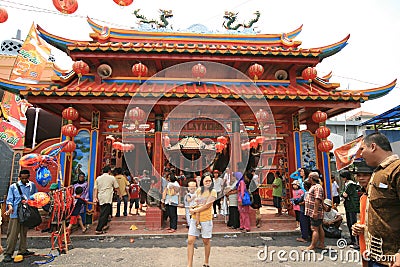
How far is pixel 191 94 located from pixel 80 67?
3.76 metres

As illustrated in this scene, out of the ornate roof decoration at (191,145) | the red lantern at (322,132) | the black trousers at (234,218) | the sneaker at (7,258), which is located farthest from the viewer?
the ornate roof decoration at (191,145)

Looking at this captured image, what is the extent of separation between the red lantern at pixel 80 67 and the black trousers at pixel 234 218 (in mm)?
6274

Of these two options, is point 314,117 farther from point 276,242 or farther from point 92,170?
point 92,170

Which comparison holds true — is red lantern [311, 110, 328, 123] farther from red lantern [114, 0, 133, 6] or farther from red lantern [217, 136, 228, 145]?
red lantern [114, 0, 133, 6]

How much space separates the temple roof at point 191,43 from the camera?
8188 mm

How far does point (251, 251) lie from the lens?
5.48 meters

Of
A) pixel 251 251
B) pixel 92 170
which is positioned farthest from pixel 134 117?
pixel 251 251

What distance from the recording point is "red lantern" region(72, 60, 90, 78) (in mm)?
7812

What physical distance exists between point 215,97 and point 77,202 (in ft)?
15.4

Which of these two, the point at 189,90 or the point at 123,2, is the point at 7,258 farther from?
the point at 123,2

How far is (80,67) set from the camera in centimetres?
783

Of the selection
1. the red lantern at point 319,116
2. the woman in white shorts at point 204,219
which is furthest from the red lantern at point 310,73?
the woman in white shorts at point 204,219

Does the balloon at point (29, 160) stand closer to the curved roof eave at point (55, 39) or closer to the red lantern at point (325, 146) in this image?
the curved roof eave at point (55, 39)

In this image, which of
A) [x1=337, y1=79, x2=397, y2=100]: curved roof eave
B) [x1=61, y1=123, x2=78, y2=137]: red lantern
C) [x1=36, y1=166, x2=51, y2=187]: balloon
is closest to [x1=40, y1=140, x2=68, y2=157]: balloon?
[x1=36, y1=166, x2=51, y2=187]: balloon
